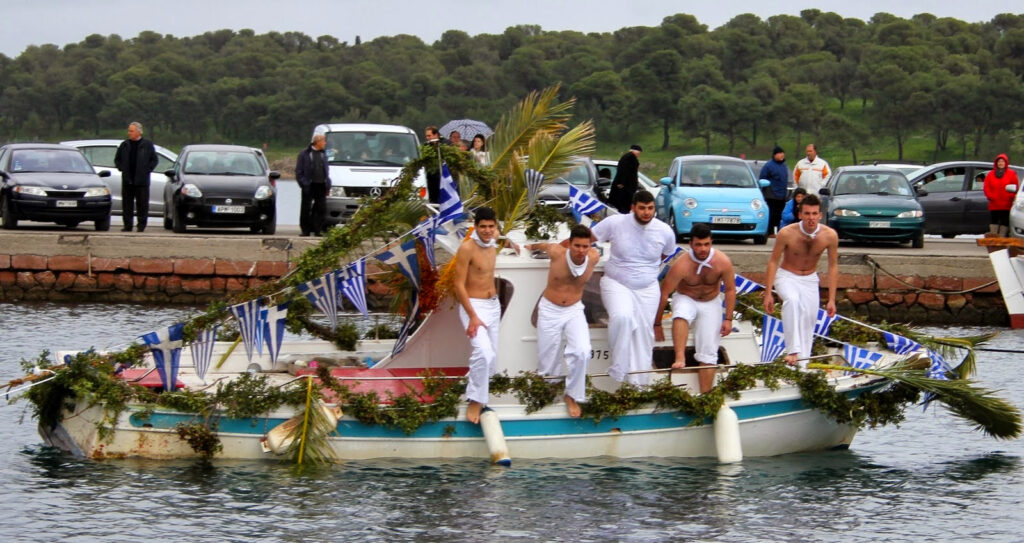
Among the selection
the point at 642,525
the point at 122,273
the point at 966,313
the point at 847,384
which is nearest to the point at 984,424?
the point at 847,384

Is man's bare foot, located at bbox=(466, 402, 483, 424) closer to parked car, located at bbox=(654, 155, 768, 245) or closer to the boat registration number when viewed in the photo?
parked car, located at bbox=(654, 155, 768, 245)

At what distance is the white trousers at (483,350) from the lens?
13.8 meters

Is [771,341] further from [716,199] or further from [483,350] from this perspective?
[716,199]

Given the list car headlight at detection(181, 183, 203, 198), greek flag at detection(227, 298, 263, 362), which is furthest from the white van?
greek flag at detection(227, 298, 263, 362)

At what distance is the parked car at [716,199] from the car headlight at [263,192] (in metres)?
7.10

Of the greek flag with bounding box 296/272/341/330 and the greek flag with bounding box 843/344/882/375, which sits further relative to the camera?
the greek flag with bounding box 843/344/882/375

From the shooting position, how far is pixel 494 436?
46.4ft

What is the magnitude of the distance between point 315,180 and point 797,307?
1299 cm

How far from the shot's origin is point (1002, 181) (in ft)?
90.1

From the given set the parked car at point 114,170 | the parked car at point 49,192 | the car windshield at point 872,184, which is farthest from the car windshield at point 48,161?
the car windshield at point 872,184

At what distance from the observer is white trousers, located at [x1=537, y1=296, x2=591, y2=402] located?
13977 mm

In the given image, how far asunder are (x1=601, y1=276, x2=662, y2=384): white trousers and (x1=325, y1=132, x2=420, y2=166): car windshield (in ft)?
47.2

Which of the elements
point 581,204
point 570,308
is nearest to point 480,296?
point 570,308

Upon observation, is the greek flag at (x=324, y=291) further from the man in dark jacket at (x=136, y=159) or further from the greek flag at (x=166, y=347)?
the man in dark jacket at (x=136, y=159)
